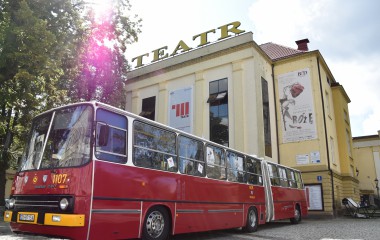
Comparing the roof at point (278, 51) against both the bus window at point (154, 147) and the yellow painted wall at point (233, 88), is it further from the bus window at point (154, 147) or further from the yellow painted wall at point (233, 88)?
the bus window at point (154, 147)

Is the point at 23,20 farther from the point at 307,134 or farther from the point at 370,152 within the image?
the point at 370,152

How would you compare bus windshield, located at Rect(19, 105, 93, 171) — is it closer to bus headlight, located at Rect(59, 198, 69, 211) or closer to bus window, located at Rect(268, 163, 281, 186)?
bus headlight, located at Rect(59, 198, 69, 211)

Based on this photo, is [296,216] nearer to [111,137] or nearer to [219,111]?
[219,111]

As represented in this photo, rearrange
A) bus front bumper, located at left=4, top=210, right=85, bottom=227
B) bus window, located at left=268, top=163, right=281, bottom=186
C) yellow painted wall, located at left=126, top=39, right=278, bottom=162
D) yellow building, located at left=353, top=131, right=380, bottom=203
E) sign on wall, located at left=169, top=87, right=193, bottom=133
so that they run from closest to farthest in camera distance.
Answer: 1. bus front bumper, located at left=4, top=210, right=85, bottom=227
2. bus window, located at left=268, top=163, right=281, bottom=186
3. yellow painted wall, located at left=126, top=39, right=278, bottom=162
4. sign on wall, located at left=169, top=87, right=193, bottom=133
5. yellow building, located at left=353, top=131, right=380, bottom=203

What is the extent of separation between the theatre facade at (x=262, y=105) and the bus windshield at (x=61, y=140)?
717 inches

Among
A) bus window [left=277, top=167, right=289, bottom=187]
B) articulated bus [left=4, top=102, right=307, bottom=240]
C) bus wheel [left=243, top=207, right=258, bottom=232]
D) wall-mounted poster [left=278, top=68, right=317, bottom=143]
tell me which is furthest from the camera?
wall-mounted poster [left=278, top=68, right=317, bottom=143]

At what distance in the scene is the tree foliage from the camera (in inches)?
562

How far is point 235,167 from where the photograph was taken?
11.8 m

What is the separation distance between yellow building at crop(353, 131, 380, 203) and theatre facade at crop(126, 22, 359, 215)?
1490 centimetres

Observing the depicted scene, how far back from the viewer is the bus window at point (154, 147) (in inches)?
302

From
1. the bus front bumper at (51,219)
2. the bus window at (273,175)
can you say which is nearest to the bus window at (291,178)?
the bus window at (273,175)

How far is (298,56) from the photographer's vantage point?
27.5 metres

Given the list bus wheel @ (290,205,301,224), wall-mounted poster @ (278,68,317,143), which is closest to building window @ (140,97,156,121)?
wall-mounted poster @ (278,68,317,143)

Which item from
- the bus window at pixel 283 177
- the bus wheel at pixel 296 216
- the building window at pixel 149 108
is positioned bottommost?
the bus wheel at pixel 296 216
